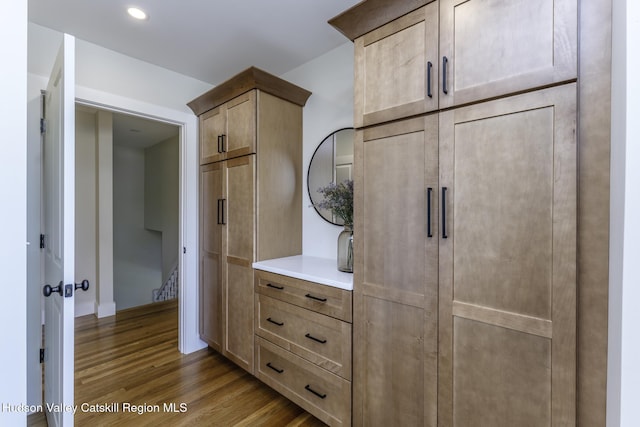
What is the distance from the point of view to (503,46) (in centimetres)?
107

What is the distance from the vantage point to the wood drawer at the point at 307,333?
158cm

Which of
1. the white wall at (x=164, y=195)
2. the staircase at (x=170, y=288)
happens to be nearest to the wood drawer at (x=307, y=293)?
the white wall at (x=164, y=195)

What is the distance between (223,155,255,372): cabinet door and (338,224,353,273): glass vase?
69cm

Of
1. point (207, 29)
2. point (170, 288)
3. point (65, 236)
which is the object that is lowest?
point (170, 288)

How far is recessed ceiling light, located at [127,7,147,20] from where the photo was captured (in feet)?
6.10

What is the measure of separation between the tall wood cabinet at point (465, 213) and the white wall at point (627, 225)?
0.43 ft

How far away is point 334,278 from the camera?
1663 millimetres

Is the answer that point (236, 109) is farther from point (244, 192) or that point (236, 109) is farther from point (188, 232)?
point (188, 232)

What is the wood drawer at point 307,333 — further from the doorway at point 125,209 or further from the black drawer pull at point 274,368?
the doorway at point 125,209

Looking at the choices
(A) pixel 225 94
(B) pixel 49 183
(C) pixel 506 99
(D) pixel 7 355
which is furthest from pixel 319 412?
(A) pixel 225 94

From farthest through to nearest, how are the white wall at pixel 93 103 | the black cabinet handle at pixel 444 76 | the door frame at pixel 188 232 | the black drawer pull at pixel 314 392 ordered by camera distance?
1. the door frame at pixel 188 232
2. the black drawer pull at pixel 314 392
3. the black cabinet handle at pixel 444 76
4. the white wall at pixel 93 103

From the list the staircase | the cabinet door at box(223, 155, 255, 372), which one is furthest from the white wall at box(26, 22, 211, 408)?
the staircase

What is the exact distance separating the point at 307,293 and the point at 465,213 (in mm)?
1009

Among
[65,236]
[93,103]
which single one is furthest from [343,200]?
[93,103]
